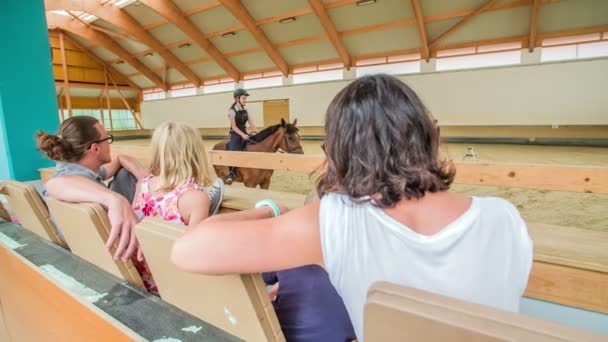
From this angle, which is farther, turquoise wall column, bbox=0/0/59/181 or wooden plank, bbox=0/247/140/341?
turquoise wall column, bbox=0/0/59/181

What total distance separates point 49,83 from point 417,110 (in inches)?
105

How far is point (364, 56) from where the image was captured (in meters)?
11.1

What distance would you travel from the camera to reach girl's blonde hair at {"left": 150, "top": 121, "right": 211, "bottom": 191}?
1164mm

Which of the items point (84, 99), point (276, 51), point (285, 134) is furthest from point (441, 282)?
point (84, 99)

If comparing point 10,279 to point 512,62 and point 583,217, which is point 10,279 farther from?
point 512,62

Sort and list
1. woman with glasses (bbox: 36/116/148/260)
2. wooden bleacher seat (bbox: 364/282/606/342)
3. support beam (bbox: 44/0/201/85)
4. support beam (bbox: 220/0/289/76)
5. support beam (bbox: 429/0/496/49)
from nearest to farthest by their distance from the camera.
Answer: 1. wooden bleacher seat (bbox: 364/282/606/342)
2. woman with glasses (bbox: 36/116/148/260)
3. support beam (bbox: 429/0/496/49)
4. support beam (bbox: 44/0/201/85)
5. support beam (bbox: 220/0/289/76)

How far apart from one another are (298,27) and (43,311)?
1113cm

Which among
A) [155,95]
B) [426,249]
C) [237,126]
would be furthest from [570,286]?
[155,95]

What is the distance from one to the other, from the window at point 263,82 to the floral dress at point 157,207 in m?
12.7

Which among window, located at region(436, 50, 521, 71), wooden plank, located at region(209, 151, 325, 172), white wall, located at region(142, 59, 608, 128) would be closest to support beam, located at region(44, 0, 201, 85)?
white wall, located at region(142, 59, 608, 128)

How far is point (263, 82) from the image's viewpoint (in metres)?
13.8

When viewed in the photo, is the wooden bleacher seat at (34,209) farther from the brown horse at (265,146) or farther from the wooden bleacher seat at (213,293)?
the brown horse at (265,146)

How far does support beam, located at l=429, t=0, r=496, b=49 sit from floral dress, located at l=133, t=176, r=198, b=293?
9798 millimetres

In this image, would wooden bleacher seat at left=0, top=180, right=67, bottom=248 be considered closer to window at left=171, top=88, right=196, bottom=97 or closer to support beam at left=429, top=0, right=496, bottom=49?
support beam at left=429, top=0, right=496, bottom=49
